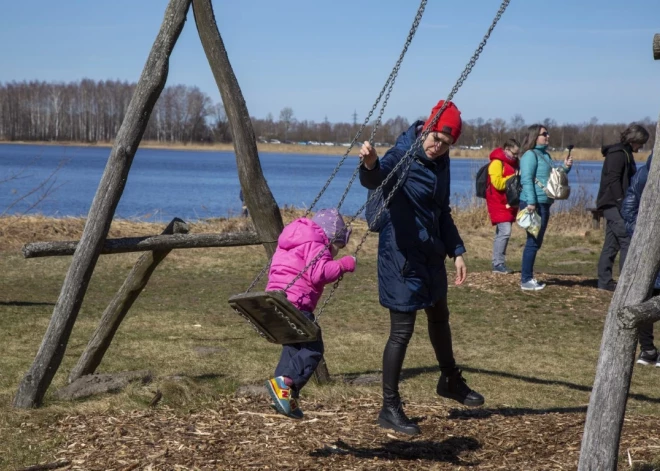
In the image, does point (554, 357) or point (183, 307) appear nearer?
point (554, 357)

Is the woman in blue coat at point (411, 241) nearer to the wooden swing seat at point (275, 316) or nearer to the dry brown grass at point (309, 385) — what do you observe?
the dry brown grass at point (309, 385)

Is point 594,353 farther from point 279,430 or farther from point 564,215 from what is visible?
point 564,215

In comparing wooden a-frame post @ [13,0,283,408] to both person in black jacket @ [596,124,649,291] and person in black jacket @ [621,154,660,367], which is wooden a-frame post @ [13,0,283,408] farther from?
person in black jacket @ [596,124,649,291]

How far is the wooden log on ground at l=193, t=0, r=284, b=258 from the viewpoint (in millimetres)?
6477

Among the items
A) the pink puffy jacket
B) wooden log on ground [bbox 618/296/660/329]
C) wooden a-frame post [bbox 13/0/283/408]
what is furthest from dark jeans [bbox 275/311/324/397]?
wooden log on ground [bbox 618/296/660/329]

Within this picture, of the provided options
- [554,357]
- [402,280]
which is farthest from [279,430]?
[554,357]

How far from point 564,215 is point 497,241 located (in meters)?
7.85

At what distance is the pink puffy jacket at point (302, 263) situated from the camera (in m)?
5.28

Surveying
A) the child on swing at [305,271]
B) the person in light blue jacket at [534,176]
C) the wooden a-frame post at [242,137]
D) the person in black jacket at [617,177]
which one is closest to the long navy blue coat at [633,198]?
the person in black jacket at [617,177]

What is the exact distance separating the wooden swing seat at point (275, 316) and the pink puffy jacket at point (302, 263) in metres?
0.28

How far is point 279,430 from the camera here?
565cm

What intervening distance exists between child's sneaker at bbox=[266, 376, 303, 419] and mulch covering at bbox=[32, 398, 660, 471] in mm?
268

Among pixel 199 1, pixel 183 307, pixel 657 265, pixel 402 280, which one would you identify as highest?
pixel 199 1

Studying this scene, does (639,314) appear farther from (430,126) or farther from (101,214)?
(101,214)
